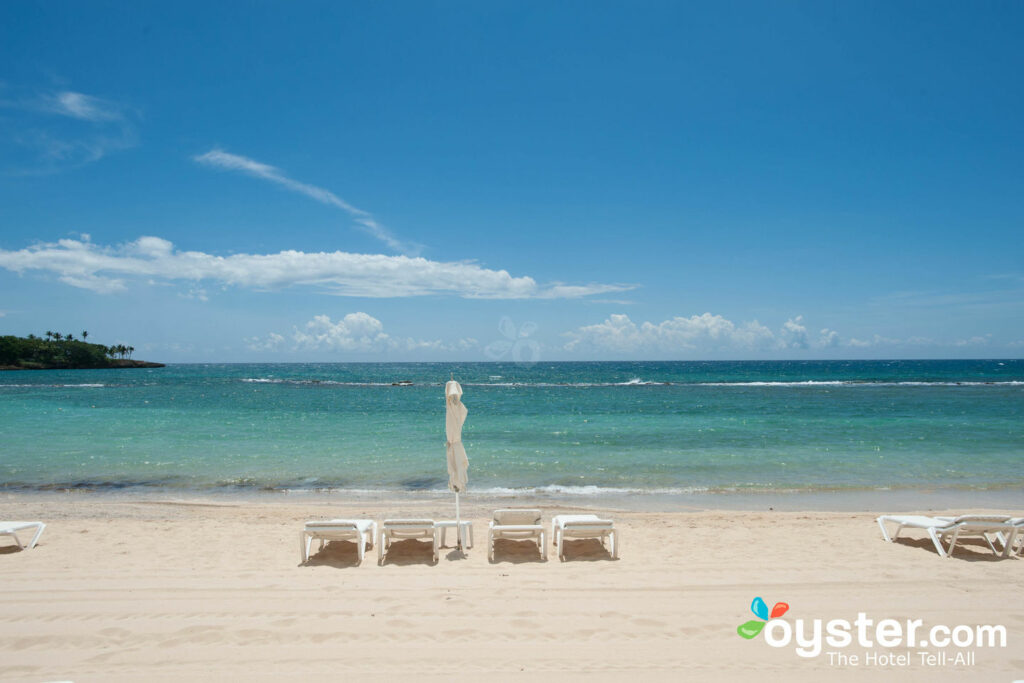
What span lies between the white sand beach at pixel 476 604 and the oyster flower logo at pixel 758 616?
0.26 feet

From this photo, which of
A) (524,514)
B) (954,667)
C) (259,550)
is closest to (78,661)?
(259,550)

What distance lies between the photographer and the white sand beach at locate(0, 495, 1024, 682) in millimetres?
4332

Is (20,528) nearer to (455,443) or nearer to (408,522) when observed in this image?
(408,522)

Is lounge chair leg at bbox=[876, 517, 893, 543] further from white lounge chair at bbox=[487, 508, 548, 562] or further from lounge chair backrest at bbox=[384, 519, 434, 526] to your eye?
lounge chair backrest at bbox=[384, 519, 434, 526]

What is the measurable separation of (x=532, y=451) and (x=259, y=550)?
10.3m

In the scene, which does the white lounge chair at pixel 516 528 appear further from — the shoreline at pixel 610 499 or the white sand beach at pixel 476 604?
the shoreline at pixel 610 499

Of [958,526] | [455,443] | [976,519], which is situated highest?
[455,443]

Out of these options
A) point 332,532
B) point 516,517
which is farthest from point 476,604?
point 332,532

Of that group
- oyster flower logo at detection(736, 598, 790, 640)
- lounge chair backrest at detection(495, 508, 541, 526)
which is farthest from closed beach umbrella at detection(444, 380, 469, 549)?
oyster flower logo at detection(736, 598, 790, 640)

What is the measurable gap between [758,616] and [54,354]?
5191 inches

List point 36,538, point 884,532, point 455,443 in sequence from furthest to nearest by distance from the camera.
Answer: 1. point 884,532
2. point 36,538
3. point 455,443

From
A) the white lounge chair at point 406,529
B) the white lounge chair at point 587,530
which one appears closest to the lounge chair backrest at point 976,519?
the white lounge chair at point 587,530

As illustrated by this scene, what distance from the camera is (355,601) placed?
5559 millimetres

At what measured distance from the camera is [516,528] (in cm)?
695
